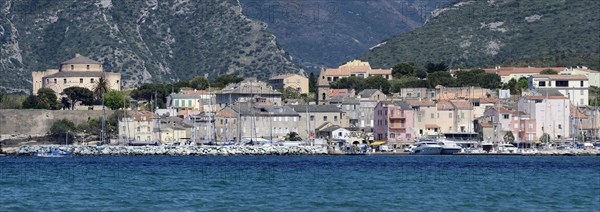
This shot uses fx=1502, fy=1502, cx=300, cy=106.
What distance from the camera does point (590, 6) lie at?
18000cm

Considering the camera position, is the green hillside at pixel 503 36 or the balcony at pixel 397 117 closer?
the balcony at pixel 397 117

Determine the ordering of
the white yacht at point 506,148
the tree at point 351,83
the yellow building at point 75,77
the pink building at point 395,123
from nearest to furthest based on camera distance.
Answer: the white yacht at point 506,148, the pink building at point 395,123, the yellow building at point 75,77, the tree at point 351,83

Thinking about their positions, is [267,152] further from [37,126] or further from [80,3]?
[80,3]

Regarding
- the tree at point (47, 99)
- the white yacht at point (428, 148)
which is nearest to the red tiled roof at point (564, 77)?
→ the white yacht at point (428, 148)

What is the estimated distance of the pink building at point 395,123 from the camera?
399 feet

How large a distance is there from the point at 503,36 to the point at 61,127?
73.1 metres

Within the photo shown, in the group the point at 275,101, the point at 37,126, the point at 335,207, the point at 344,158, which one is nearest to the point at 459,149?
the point at 344,158

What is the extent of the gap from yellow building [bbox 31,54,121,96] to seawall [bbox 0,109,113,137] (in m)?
15.5

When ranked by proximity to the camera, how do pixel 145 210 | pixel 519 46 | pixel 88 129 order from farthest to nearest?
pixel 519 46 → pixel 88 129 → pixel 145 210

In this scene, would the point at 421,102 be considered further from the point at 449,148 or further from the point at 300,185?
the point at 300,185

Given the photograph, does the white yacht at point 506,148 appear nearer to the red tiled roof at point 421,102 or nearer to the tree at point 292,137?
the red tiled roof at point 421,102

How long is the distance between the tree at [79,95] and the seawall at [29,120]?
9865mm

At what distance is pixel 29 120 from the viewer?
124 metres

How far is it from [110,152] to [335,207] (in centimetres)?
5934
